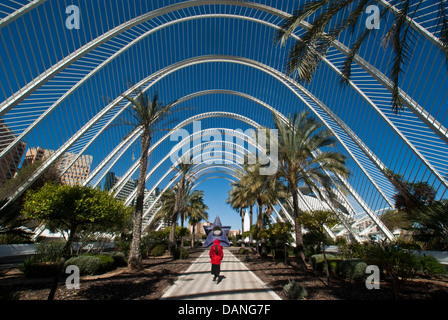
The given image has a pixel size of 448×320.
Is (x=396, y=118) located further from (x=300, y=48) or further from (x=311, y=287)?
(x=311, y=287)

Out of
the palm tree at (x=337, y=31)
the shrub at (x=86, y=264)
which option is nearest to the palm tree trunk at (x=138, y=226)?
the shrub at (x=86, y=264)

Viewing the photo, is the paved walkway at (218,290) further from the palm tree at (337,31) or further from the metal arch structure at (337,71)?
the metal arch structure at (337,71)

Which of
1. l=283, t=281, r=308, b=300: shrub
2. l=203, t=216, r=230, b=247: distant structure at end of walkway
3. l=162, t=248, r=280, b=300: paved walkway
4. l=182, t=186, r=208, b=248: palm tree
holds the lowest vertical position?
l=162, t=248, r=280, b=300: paved walkway

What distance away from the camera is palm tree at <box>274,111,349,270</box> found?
528 inches

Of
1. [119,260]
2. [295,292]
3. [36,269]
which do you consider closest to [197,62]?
[119,260]

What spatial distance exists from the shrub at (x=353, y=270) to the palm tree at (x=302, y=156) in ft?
11.9

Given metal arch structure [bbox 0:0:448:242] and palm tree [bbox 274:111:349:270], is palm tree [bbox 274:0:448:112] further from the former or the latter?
palm tree [bbox 274:111:349:270]

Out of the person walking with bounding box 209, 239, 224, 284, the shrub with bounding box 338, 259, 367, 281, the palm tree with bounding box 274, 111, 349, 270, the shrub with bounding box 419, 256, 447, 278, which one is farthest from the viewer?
the palm tree with bounding box 274, 111, 349, 270

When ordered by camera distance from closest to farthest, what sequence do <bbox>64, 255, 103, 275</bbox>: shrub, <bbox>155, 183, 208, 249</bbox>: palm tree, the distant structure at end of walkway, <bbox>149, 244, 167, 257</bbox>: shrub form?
<bbox>64, 255, 103, 275</bbox>: shrub, the distant structure at end of walkway, <bbox>149, 244, 167, 257</bbox>: shrub, <bbox>155, 183, 208, 249</bbox>: palm tree

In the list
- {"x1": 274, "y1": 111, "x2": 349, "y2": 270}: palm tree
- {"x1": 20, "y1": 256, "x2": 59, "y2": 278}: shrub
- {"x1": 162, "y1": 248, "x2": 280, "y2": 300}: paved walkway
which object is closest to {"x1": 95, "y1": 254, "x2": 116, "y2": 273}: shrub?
{"x1": 20, "y1": 256, "x2": 59, "y2": 278}: shrub

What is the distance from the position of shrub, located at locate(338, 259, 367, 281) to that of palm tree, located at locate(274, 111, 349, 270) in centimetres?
361

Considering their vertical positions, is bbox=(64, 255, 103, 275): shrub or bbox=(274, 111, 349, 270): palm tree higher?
bbox=(274, 111, 349, 270): palm tree

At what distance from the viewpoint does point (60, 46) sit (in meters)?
12.1

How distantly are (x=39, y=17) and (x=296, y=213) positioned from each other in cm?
1677
